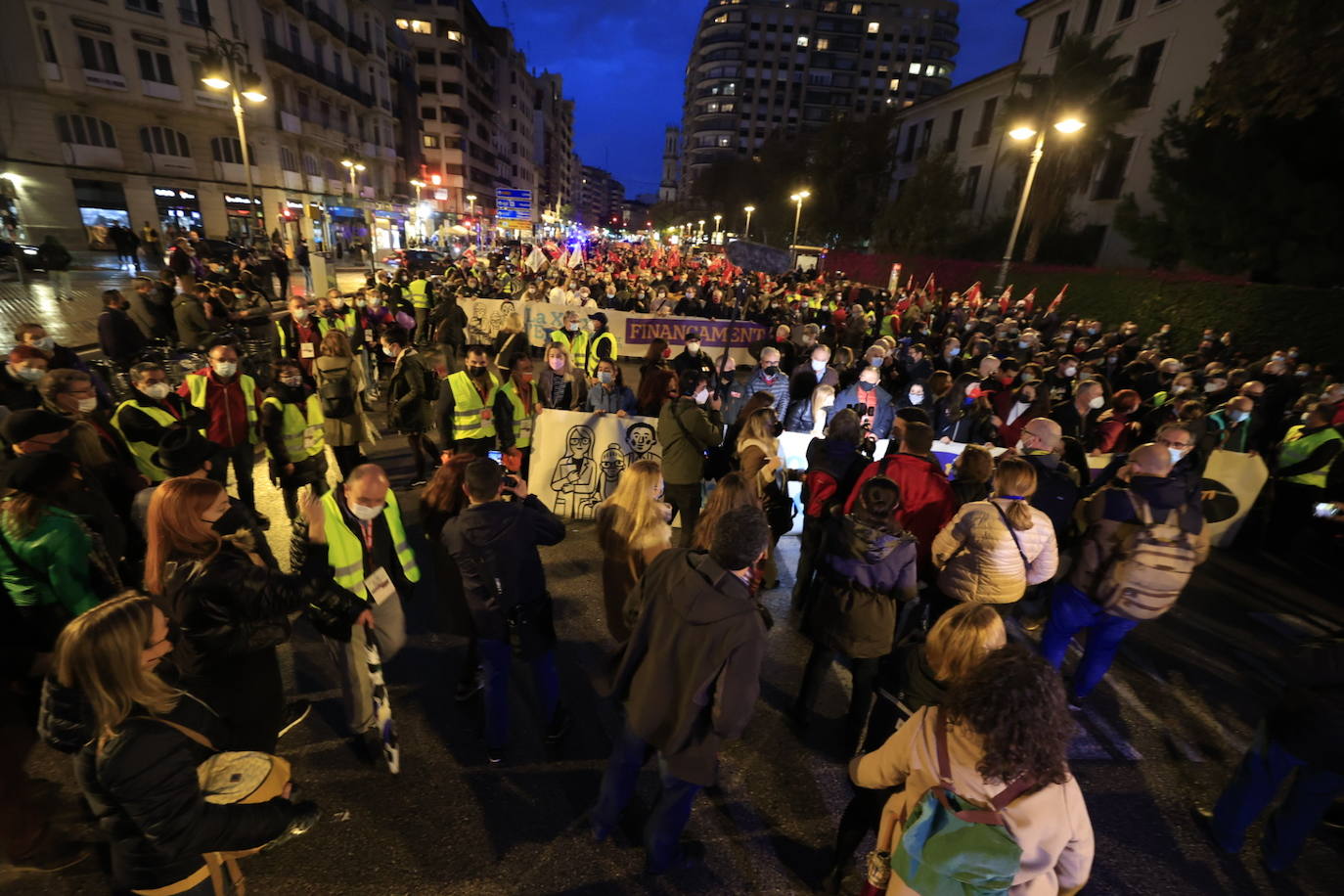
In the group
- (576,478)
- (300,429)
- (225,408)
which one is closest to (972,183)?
(576,478)

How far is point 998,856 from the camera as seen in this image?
68.6 inches

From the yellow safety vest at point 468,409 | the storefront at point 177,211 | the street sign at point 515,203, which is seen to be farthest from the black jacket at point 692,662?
the street sign at point 515,203

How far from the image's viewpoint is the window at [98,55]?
26.8 m

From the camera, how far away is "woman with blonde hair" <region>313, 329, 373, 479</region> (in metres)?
6.14

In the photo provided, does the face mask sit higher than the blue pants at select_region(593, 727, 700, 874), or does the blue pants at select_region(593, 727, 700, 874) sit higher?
the face mask

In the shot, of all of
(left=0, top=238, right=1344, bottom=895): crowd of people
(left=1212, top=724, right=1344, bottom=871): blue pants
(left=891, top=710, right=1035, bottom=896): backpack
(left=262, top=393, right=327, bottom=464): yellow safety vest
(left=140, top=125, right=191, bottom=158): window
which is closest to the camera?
(left=891, top=710, right=1035, bottom=896): backpack

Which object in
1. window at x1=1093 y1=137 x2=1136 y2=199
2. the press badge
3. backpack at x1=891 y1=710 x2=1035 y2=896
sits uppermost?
window at x1=1093 y1=137 x2=1136 y2=199

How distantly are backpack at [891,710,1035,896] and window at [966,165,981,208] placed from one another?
43175 mm

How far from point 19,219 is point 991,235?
46.5 meters

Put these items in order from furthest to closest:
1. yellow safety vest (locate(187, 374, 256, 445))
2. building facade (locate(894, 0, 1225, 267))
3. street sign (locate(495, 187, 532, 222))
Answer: street sign (locate(495, 187, 532, 222)) < building facade (locate(894, 0, 1225, 267)) < yellow safety vest (locate(187, 374, 256, 445))

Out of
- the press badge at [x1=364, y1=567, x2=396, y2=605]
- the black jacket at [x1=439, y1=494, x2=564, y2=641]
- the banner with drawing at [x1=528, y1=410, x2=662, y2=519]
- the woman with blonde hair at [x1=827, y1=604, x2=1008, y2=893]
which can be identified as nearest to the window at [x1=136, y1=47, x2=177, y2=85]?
the banner with drawing at [x1=528, y1=410, x2=662, y2=519]

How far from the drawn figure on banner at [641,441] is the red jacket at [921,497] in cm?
284

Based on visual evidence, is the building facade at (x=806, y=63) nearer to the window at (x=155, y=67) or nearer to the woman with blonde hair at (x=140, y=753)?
the window at (x=155, y=67)

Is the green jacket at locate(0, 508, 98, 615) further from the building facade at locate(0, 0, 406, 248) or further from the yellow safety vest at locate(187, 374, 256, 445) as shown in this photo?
the building facade at locate(0, 0, 406, 248)
